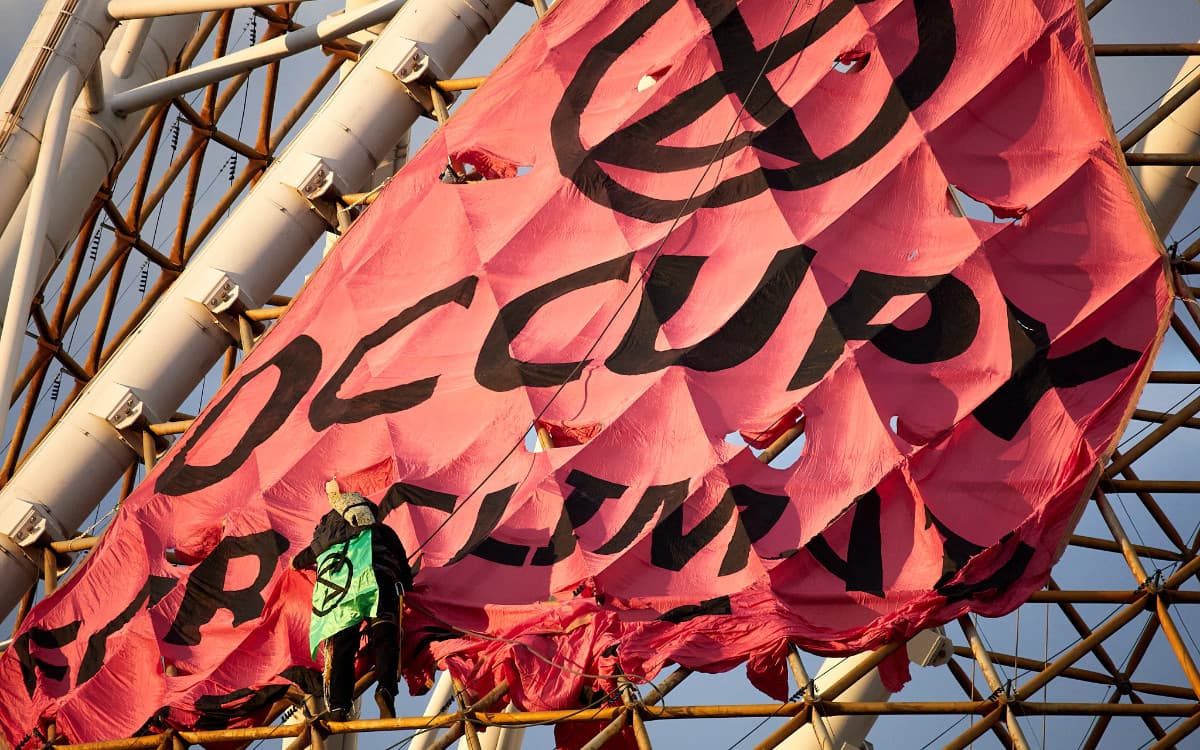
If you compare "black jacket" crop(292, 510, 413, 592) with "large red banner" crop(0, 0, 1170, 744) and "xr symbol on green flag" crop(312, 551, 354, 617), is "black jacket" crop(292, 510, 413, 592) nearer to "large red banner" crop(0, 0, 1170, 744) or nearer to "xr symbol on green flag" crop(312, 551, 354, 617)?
"xr symbol on green flag" crop(312, 551, 354, 617)

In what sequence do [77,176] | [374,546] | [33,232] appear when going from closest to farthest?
[374,546] < [33,232] < [77,176]

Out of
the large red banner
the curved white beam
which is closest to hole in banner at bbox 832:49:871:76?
the large red banner

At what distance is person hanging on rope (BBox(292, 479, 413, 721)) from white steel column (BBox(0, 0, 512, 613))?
636 cm

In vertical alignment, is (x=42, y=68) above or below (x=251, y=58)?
below

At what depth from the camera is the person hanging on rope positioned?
536 inches

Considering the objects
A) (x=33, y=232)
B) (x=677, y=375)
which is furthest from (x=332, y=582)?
(x=33, y=232)

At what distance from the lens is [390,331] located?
55.9 ft

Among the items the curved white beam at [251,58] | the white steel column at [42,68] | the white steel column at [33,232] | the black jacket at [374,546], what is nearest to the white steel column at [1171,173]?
the curved white beam at [251,58]

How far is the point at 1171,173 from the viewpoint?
22.8m

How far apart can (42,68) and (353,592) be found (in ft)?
25.6

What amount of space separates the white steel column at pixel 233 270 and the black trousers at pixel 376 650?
6.66 m

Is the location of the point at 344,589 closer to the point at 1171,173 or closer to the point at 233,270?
the point at 233,270

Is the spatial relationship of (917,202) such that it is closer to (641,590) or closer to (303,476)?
(641,590)

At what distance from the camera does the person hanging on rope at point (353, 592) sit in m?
13.6
